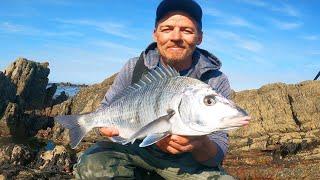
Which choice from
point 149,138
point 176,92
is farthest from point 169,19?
point 149,138

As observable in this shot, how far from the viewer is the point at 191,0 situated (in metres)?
7.47

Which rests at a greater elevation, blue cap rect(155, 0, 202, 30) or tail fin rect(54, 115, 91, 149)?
blue cap rect(155, 0, 202, 30)

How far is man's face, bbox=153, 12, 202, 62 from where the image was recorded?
7252mm

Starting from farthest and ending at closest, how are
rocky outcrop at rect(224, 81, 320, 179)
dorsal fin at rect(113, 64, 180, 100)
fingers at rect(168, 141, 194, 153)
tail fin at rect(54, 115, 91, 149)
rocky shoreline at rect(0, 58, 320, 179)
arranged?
rocky outcrop at rect(224, 81, 320, 179)
rocky shoreline at rect(0, 58, 320, 179)
tail fin at rect(54, 115, 91, 149)
dorsal fin at rect(113, 64, 180, 100)
fingers at rect(168, 141, 194, 153)

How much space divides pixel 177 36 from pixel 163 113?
207 centimetres

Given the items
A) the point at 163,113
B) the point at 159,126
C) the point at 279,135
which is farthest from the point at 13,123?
the point at 159,126

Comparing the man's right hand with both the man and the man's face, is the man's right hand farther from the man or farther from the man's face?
the man's face

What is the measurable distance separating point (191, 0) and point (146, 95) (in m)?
2.30

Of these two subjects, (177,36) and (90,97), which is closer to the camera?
(177,36)

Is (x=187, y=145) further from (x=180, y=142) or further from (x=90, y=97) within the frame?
(x=90, y=97)

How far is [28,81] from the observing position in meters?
61.8

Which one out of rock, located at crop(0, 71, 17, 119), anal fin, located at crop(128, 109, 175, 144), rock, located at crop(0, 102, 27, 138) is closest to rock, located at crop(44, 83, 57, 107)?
rock, located at crop(0, 71, 17, 119)

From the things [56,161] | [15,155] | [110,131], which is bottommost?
[56,161]

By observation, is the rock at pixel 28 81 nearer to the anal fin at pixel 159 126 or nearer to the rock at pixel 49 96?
the rock at pixel 49 96
